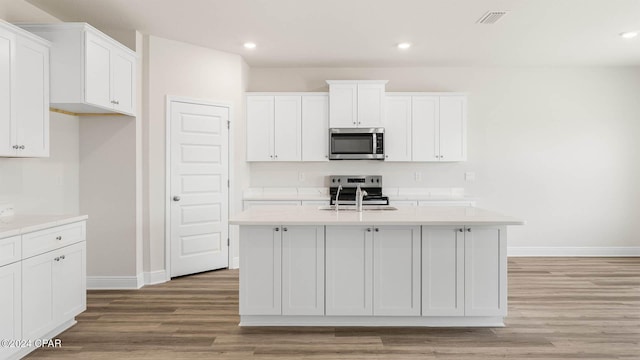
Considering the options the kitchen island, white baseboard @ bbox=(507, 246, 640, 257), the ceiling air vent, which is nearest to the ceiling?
the ceiling air vent

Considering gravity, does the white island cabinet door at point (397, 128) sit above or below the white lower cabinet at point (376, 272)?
above

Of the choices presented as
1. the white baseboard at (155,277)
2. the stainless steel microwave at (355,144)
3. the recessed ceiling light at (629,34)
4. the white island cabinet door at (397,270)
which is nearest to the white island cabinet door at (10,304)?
the white baseboard at (155,277)

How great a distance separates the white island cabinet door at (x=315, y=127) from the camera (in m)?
5.57

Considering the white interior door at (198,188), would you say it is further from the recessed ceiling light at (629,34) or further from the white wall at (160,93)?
the recessed ceiling light at (629,34)

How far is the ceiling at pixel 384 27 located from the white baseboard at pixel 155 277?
8.32ft

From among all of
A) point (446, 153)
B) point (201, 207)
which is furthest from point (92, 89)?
point (446, 153)

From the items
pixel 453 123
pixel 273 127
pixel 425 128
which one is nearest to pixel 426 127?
pixel 425 128

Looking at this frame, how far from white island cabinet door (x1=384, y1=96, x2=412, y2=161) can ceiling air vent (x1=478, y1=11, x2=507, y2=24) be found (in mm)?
1627

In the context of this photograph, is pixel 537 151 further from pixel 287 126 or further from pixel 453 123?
pixel 287 126

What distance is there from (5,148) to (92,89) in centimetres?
86

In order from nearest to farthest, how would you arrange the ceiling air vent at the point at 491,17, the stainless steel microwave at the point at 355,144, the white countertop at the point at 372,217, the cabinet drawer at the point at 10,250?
the cabinet drawer at the point at 10,250 < the white countertop at the point at 372,217 < the ceiling air vent at the point at 491,17 < the stainless steel microwave at the point at 355,144

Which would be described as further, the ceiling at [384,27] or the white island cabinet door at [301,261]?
the ceiling at [384,27]

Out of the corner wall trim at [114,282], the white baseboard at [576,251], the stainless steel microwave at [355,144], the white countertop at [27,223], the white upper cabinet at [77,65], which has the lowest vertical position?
the corner wall trim at [114,282]

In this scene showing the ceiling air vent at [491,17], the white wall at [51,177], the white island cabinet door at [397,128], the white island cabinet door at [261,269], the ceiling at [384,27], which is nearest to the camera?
the white island cabinet door at [261,269]
